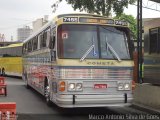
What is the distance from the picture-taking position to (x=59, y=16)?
1264cm

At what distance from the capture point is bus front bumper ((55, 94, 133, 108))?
11.7m

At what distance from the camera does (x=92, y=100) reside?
1188 cm

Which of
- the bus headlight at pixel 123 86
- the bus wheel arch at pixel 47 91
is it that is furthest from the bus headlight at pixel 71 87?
the bus wheel arch at pixel 47 91

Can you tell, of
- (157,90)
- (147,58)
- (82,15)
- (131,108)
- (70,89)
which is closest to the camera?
(70,89)

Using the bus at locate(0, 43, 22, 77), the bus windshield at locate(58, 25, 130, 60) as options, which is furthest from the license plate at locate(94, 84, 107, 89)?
the bus at locate(0, 43, 22, 77)

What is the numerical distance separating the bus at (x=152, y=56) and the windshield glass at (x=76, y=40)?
10.7 ft

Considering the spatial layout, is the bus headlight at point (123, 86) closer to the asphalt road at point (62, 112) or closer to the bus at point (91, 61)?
the bus at point (91, 61)

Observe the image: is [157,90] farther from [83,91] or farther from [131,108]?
[83,91]

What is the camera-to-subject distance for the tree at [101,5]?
63.9 feet

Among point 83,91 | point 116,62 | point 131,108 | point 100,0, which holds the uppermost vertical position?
point 100,0

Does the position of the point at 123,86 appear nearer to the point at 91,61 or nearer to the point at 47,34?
the point at 91,61

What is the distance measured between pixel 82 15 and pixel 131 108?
12.8 ft

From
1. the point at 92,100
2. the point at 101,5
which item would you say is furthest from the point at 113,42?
the point at 101,5

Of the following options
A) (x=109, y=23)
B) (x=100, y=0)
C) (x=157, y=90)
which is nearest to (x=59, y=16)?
(x=109, y=23)
